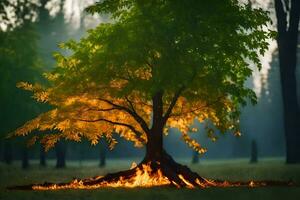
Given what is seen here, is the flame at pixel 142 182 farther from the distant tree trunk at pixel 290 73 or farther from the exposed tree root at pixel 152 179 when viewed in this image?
the distant tree trunk at pixel 290 73

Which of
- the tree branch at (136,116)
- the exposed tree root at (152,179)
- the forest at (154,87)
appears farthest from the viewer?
the tree branch at (136,116)

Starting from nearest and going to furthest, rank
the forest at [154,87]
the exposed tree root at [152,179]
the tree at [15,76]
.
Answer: the forest at [154,87] → the exposed tree root at [152,179] → the tree at [15,76]

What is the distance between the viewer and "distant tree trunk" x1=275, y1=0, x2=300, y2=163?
114ft

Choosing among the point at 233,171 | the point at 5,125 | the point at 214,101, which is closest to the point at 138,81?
the point at 214,101

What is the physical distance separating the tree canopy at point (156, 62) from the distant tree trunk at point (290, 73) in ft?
32.1

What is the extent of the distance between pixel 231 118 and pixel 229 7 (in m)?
5.31

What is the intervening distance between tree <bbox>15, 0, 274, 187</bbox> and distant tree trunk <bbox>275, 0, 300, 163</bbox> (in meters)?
9.85

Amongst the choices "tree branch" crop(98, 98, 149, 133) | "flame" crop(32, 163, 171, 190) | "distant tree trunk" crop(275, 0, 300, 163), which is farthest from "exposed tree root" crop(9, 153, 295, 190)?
"distant tree trunk" crop(275, 0, 300, 163)

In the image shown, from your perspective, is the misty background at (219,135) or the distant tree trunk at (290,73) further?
the misty background at (219,135)

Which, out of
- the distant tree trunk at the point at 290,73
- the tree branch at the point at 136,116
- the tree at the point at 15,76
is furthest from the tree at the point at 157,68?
the tree at the point at 15,76

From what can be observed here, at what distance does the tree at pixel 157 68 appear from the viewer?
22109 mm

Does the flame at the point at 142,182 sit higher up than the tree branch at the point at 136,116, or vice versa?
the tree branch at the point at 136,116

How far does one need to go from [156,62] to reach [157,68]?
48 centimetres

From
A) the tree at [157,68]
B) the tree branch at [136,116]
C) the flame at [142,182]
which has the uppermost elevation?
the tree at [157,68]
